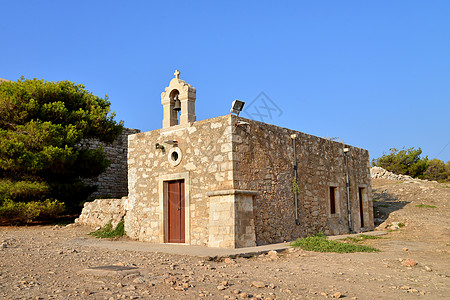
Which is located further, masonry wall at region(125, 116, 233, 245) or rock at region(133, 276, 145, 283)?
masonry wall at region(125, 116, 233, 245)

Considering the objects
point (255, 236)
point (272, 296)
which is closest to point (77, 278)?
point (272, 296)

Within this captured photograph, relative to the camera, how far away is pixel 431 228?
13.9 m

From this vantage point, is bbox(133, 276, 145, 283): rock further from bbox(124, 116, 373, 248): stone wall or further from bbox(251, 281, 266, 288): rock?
bbox(124, 116, 373, 248): stone wall

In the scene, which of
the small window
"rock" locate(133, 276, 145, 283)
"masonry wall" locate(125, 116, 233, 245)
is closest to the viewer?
"rock" locate(133, 276, 145, 283)

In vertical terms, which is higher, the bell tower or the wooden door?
the bell tower

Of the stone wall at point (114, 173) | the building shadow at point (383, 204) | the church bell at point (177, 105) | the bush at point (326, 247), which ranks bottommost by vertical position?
the bush at point (326, 247)

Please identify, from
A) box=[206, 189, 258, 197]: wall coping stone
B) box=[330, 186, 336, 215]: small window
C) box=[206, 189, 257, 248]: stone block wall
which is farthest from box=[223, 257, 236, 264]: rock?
box=[330, 186, 336, 215]: small window

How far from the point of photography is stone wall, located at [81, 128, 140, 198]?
730 inches

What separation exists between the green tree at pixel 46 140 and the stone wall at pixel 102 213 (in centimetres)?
176

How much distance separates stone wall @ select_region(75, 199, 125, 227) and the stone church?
36mm

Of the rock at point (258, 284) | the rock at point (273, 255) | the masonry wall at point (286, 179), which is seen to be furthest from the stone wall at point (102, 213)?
the rock at point (258, 284)

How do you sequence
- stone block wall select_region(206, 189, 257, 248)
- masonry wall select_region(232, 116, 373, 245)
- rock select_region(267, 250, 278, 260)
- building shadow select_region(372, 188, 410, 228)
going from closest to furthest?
rock select_region(267, 250, 278, 260) → stone block wall select_region(206, 189, 257, 248) → masonry wall select_region(232, 116, 373, 245) → building shadow select_region(372, 188, 410, 228)

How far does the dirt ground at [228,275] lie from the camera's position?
508 cm

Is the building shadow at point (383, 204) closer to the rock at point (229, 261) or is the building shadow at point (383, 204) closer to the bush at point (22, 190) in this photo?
the rock at point (229, 261)
